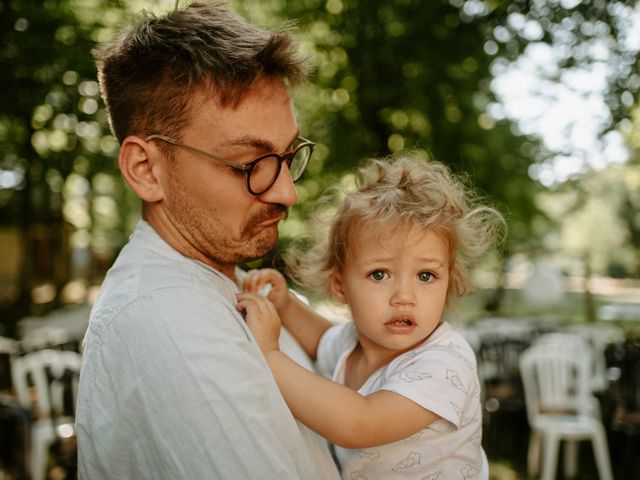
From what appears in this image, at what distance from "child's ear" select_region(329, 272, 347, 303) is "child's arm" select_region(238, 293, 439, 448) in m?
0.46

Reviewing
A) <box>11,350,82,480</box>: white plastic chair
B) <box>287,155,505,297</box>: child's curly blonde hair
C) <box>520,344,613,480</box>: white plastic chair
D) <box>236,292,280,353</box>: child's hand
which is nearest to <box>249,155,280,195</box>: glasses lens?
<box>236,292,280,353</box>: child's hand

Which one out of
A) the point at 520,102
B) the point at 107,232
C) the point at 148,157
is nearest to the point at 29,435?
the point at 148,157

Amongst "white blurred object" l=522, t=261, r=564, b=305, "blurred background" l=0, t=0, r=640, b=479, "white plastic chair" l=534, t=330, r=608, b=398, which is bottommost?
"white blurred object" l=522, t=261, r=564, b=305

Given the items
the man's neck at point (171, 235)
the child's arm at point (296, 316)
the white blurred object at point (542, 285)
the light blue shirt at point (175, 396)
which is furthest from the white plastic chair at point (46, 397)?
the white blurred object at point (542, 285)

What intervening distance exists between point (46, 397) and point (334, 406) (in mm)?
5555

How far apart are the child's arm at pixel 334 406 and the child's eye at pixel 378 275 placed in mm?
331

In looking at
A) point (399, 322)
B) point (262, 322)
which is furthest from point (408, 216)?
point (262, 322)

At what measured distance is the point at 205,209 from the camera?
138 cm

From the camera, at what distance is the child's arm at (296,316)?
186 centimetres

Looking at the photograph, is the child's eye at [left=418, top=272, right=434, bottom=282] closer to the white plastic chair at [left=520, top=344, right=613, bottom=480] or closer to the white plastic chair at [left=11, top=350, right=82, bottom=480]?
the white plastic chair at [left=11, top=350, right=82, bottom=480]

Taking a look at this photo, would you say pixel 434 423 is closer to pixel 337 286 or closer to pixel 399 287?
pixel 399 287

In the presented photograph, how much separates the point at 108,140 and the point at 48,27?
2.08 meters

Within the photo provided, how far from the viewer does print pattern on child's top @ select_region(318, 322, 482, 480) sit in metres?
1.44

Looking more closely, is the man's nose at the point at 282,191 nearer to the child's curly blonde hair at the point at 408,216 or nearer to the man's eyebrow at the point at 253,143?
the man's eyebrow at the point at 253,143
